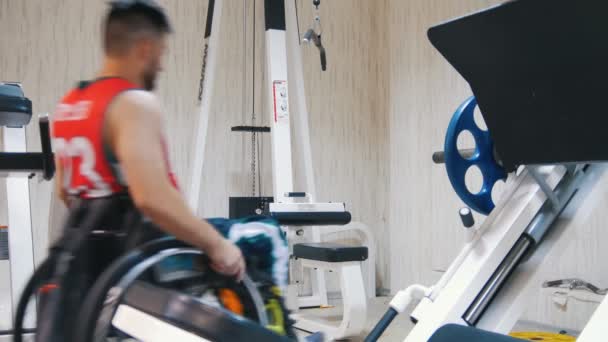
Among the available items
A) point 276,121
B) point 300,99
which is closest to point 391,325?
point 276,121

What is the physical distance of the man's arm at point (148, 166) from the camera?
1155 mm


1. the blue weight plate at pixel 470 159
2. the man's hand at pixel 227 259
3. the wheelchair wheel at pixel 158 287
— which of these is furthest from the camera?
the blue weight plate at pixel 470 159

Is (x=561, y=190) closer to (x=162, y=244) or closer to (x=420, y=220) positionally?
(x=162, y=244)

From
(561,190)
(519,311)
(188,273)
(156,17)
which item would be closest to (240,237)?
(188,273)

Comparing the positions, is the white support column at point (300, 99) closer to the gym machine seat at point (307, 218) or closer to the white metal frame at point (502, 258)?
the gym machine seat at point (307, 218)

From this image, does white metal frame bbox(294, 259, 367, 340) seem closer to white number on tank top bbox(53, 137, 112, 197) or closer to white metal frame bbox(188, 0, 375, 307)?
white metal frame bbox(188, 0, 375, 307)

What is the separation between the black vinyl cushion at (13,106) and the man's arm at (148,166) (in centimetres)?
166

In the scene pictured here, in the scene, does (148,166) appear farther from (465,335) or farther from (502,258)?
(502,258)

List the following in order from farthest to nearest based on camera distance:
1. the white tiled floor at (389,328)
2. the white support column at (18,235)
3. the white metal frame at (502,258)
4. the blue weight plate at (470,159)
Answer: the white tiled floor at (389,328) → the white support column at (18,235) → the blue weight plate at (470,159) → the white metal frame at (502,258)

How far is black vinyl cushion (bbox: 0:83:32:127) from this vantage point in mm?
2609

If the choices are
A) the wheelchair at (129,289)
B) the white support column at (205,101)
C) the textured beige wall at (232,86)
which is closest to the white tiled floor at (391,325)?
the textured beige wall at (232,86)

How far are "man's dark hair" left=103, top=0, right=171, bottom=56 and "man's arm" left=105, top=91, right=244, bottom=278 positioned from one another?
0.47 feet

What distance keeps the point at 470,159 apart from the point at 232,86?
3.02 meters

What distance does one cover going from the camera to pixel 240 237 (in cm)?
139
